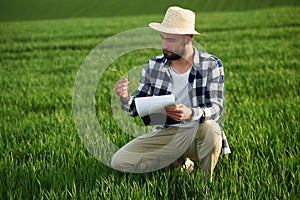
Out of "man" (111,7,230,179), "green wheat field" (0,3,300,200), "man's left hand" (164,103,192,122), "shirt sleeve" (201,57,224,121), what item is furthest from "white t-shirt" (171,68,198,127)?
"green wheat field" (0,3,300,200)

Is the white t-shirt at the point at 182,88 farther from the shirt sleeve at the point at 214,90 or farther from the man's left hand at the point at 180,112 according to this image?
the man's left hand at the point at 180,112

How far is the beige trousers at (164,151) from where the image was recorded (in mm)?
2816

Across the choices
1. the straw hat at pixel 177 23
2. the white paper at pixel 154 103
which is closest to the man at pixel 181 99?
the straw hat at pixel 177 23

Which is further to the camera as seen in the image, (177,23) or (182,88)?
(182,88)

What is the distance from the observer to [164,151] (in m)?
2.97

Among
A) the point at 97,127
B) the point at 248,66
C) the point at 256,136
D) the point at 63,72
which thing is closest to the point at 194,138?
the point at 256,136

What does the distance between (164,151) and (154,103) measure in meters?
0.54

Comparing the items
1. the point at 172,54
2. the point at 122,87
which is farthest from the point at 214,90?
the point at 122,87

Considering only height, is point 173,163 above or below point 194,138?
below

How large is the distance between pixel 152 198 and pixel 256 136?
1.37 m

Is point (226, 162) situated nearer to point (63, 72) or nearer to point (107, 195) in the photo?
point (107, 195)

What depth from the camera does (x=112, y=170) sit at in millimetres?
2984

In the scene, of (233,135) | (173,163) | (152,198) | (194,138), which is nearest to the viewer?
(152,198)

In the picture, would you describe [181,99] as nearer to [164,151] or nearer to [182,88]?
[182,88]
